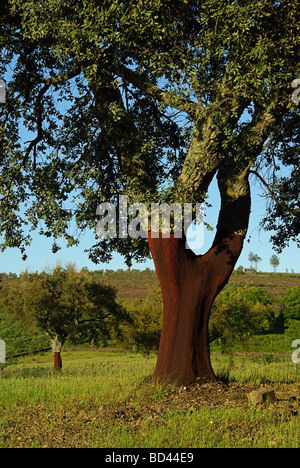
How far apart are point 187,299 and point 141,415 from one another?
400 centimetres

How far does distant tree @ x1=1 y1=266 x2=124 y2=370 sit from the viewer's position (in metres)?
31.7

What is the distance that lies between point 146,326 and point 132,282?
60.5 metres

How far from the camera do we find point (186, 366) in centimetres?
1229

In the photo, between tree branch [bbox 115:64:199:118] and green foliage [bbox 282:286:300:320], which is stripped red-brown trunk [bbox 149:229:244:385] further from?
green foliage [bbox 282:286:300:320]

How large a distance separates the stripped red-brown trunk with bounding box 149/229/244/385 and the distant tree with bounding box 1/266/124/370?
19585 millimetres

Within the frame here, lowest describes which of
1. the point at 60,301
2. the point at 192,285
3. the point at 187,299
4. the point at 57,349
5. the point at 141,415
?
the point at 57,349

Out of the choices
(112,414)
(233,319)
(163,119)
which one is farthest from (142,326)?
(112,414)

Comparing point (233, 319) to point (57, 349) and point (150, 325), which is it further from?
point (57, 349)

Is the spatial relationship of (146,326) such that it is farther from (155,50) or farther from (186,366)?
(155,50)

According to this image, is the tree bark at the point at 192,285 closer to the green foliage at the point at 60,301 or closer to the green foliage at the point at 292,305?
the green foliage at the point at 60,301

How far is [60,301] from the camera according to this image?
3169cm

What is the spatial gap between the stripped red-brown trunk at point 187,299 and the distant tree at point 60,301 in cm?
1959

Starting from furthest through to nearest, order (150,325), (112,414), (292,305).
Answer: (292,305) < (150,325) < (112,414)

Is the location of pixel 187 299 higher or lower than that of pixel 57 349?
higher
